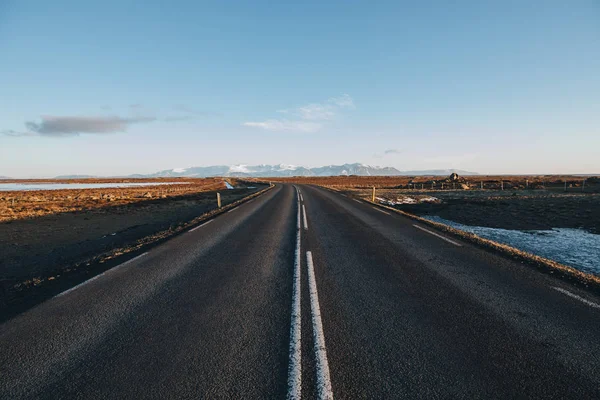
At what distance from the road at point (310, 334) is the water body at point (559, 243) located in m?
2.77

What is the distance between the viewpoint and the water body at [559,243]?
25.7ft

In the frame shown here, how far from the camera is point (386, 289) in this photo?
17.8ft

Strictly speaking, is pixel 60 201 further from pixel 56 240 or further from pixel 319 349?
pixel 319 349

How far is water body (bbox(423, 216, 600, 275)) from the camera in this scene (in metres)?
7.84

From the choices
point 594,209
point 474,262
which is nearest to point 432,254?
point 474,262

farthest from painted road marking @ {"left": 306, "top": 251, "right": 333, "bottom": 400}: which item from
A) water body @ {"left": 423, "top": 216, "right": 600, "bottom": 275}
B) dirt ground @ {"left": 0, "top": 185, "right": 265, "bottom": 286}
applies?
water body @ {"left": 423, "top": 216, "right": 600, "bottom": 275}

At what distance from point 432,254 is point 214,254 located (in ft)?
19.2

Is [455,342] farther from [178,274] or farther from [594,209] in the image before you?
[594,209]

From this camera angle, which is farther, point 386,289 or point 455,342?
point 386,289

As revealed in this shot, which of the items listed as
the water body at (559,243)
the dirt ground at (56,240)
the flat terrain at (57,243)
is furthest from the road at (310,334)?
the dirt ground at (56,240)

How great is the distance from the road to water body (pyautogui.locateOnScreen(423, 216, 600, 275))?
2.77 m

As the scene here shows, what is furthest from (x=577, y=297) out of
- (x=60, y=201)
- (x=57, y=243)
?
(x=60, y=201)

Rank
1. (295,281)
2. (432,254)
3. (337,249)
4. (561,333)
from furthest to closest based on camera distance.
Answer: (337,249), (432,254), (295,281), (561,333)

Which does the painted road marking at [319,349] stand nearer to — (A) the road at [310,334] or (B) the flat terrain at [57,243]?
(A) the road at [310,334]
